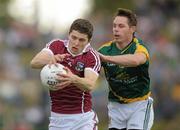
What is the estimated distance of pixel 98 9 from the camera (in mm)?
27016

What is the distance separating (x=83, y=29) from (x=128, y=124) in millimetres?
2084

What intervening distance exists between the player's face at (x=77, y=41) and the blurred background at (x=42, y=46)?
7.95m

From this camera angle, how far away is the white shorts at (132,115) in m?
12.3

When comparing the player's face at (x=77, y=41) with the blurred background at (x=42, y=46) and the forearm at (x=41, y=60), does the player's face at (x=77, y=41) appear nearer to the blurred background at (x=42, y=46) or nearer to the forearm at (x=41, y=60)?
the forearm at (x=41, y=60)

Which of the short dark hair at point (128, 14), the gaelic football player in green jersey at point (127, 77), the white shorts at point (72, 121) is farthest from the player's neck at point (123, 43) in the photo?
the white shorts at point (72, 121)

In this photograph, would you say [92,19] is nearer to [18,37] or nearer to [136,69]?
[18,37]

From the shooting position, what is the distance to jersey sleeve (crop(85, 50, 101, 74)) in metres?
11.1

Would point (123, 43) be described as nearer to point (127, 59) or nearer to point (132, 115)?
point (127, 59)

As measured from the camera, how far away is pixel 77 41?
431 inches

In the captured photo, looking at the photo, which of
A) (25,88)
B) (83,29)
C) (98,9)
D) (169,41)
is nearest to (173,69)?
(169,41)

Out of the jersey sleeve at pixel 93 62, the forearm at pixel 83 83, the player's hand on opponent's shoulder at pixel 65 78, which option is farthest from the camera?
the jersey sleeve at pixel 93 62

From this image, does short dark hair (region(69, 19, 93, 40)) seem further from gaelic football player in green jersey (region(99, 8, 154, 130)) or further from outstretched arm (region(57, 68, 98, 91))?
gaelic football player in green jersey (region(99, 8, 154, 130))

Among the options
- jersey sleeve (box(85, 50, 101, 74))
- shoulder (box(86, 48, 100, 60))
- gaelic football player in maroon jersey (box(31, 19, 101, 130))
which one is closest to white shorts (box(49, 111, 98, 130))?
gaelic football player in maroon jersey (box(31, 19, 101, 130))

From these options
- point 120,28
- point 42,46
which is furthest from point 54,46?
point 42,46
